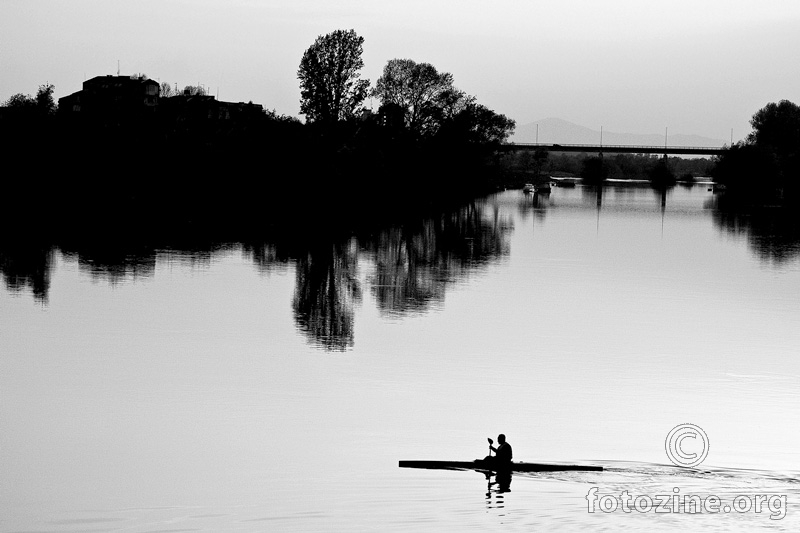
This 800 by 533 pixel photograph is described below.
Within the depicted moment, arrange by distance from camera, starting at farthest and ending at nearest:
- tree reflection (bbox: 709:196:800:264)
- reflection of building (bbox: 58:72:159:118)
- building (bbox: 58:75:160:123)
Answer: reflection of building (bbox: 58:72:159:118)
building (bbox: 58:75:160:123)
tree reflection (bbox: 709:196:800:264)

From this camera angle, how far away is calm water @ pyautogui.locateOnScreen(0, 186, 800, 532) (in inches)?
701

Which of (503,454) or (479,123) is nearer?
(503,454)

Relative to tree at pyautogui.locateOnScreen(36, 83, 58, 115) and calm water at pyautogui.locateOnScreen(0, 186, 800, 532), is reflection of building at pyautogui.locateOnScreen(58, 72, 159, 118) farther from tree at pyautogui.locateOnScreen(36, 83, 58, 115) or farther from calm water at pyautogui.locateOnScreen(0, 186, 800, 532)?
calm water at pyautogui.locateOnScreen(0, 186, 800, 532)

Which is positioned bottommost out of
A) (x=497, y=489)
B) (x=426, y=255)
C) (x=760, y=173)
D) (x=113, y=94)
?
(x=497, y=489)

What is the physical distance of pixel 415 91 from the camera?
131 metres

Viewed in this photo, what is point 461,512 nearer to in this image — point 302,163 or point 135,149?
point 135,149

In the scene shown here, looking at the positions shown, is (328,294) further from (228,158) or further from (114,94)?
(114,94)

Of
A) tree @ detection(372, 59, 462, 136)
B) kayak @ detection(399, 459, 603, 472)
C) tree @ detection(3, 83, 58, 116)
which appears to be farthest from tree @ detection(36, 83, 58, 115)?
kayak @ detection(399, 459, 603, 472)

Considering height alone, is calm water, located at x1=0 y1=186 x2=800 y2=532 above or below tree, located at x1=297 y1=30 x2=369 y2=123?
below

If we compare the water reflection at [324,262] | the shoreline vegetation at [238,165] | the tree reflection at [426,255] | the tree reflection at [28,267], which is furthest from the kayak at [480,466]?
the shoreline vegetation at [238,165]

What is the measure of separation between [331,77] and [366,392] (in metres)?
72.4

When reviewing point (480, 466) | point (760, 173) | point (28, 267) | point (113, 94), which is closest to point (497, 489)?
point (480, 466)

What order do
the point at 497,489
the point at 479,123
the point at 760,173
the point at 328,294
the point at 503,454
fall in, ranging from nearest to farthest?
the point at 497,489, the point at 503,454, the point at 328,294, the point at 760,173, the point at 479,123

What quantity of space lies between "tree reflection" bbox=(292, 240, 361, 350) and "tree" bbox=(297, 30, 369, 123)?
122ft
